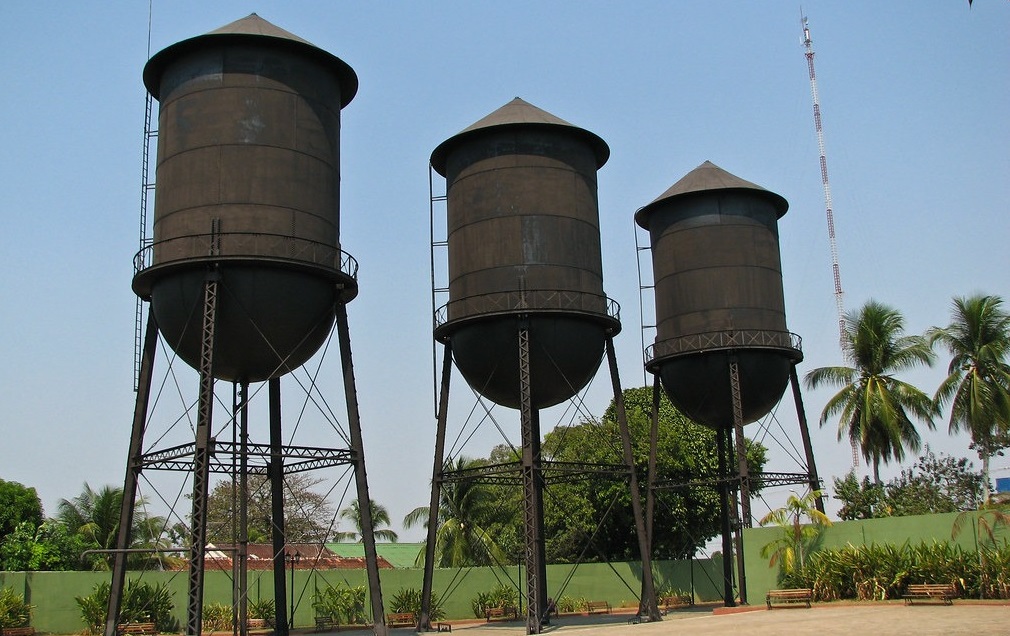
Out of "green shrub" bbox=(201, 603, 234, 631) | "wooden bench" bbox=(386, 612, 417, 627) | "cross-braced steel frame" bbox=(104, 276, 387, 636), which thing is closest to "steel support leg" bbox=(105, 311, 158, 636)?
"cross-braced steel frame" bbox=(104, 276, 387, 636)

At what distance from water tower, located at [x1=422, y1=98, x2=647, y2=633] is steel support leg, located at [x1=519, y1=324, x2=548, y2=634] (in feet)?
0.25

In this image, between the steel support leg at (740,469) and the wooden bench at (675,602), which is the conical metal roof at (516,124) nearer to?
the steel support leg at (740,469)

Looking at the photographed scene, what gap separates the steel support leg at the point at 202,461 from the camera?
20.1m

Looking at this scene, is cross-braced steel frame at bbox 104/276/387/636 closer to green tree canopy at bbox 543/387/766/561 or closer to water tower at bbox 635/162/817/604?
water tower at bbox 635/162/817/604

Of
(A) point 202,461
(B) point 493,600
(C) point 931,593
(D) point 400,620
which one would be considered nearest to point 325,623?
(D) point 400,620

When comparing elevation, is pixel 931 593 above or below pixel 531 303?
below

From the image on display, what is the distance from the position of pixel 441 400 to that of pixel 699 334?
28.5ft

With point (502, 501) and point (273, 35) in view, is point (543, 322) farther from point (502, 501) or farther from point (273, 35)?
point (502, 501)

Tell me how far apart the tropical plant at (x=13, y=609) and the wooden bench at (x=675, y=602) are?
2024cm

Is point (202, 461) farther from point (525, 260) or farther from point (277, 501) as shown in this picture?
point (525, 260)

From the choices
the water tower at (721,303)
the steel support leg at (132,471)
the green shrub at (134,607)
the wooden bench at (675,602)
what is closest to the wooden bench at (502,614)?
the wooden bench at (675,602)

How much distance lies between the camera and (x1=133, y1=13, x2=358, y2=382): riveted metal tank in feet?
73.8

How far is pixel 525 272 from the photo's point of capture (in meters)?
27.6

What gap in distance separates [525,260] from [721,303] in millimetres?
7494
